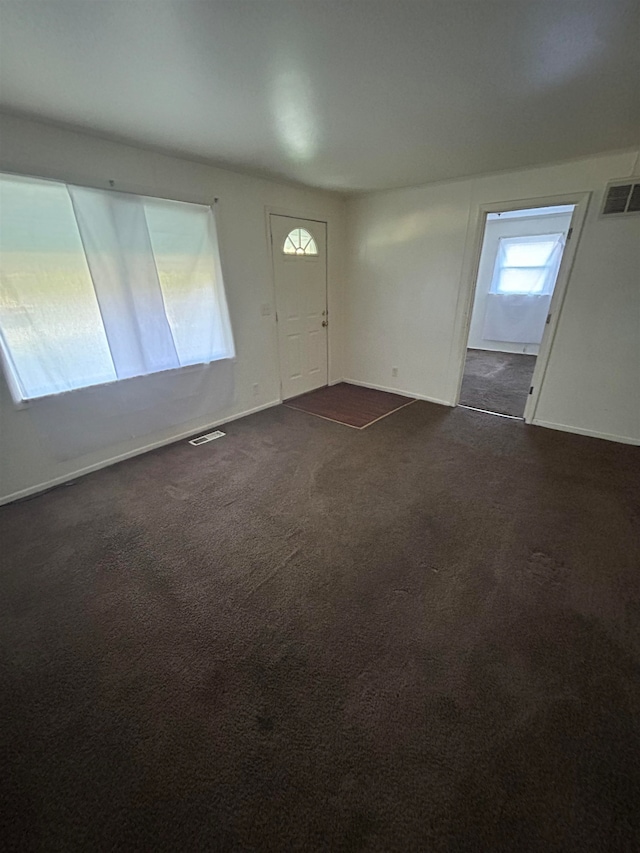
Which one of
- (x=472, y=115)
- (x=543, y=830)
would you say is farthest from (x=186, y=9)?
(x=543, y=830)

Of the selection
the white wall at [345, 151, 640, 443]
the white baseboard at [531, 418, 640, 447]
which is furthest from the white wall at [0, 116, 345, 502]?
the white baseboard at [531, 418, 640, 447]

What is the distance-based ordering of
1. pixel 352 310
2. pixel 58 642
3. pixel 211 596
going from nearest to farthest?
1. pixel 58 642
2. pixel 211 596
3. pixel 352 310

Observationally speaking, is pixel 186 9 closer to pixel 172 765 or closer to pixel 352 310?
pixel 172 765

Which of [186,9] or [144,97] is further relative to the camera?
[144,97]

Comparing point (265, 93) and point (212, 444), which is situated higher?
point (265, 93)

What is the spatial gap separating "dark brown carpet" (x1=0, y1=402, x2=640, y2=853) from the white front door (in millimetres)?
2161

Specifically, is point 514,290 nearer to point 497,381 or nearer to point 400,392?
point 497,381

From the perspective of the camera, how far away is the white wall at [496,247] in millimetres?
5965

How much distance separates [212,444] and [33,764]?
7.90 feet

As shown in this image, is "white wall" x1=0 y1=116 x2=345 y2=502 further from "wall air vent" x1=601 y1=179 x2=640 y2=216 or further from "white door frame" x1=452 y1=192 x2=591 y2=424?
"wall air vent" x1=601 y1=179 x2=640 y2=216

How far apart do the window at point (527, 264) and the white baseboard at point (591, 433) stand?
390 centimetres

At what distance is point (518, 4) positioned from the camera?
1.24m

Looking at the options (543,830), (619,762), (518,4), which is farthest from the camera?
(518,4)

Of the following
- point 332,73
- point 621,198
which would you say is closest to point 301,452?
point 332,73
